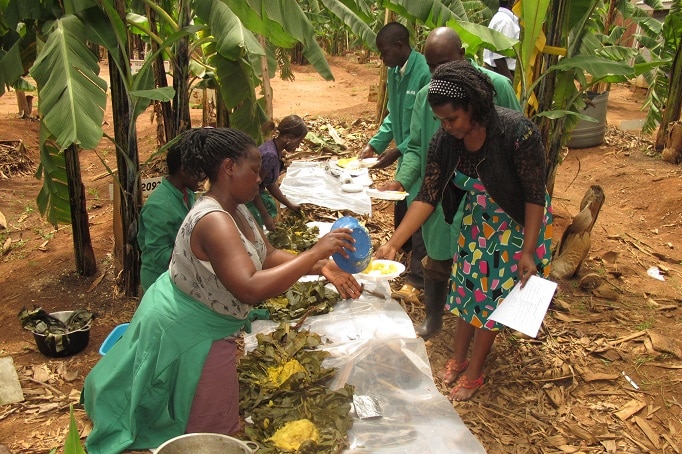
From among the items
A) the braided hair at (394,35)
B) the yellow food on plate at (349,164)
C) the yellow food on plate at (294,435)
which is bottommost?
the yellow food on plate at (294,435)

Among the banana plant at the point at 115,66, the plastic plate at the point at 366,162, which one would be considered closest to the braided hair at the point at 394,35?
the banana plant at the point at 115,66

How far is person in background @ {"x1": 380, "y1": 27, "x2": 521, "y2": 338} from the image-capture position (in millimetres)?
3396

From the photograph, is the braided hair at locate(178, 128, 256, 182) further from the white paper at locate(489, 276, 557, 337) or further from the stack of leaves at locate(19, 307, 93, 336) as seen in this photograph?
the stack of leaves at locate(19, 307, 93, 336)

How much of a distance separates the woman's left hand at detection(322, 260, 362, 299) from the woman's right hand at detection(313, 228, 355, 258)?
0.38m

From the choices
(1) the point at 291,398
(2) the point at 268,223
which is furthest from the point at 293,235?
(1) the point at 291,398

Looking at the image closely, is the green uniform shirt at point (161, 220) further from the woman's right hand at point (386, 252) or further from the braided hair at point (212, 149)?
the woman's right hand at point (386, 252)

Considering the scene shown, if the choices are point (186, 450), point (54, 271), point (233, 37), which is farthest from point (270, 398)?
point (54, 271)

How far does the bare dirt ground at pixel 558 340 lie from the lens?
3123 millimetres

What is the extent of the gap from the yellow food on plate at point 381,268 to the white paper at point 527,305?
29.7 inches

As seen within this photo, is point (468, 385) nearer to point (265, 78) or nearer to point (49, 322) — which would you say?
point (49, 322)

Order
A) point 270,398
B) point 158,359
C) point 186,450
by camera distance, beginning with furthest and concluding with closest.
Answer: point 270,398, point 158,359, point 186,450

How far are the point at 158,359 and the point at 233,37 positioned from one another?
2220 mm

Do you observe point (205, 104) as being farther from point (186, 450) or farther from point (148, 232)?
point (186, 450)

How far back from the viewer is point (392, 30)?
172 inches
